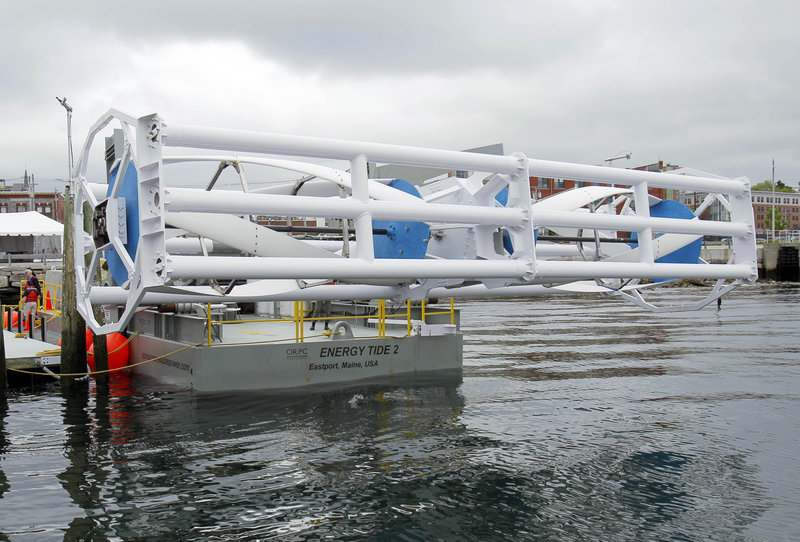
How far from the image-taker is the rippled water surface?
7.30m

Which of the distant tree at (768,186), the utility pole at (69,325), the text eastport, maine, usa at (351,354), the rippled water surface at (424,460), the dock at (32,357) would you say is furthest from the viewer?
the distant tree at (768,186)

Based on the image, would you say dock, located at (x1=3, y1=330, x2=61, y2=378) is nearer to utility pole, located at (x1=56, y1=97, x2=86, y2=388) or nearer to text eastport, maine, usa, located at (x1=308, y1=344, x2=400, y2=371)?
utility pole, located at (x1=56, y1=97, x2=86, y2=388)

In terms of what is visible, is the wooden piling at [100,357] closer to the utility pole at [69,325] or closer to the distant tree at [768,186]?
the utility pole at [69,325]

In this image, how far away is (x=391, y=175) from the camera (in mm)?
9039

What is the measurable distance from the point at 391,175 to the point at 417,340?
8382 millimetres

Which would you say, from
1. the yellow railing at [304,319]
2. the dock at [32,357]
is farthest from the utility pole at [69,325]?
the yellow railing at [304,319]

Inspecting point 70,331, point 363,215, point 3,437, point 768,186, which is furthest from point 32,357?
point 768,186

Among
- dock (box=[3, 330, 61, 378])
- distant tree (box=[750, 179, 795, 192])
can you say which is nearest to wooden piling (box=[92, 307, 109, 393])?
dock (box=[3, 330, 61, 378])

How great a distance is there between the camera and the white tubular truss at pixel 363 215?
529 cm

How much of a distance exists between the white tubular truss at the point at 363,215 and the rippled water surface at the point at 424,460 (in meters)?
2.33

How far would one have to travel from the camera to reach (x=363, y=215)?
5918mm

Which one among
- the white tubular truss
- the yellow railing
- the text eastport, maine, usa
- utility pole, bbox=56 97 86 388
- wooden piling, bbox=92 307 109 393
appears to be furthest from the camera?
wooden piling, bbox=92 307 109 393

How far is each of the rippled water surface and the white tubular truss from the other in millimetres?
2329

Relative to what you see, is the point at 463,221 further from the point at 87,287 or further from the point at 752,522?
the point at 752,522
